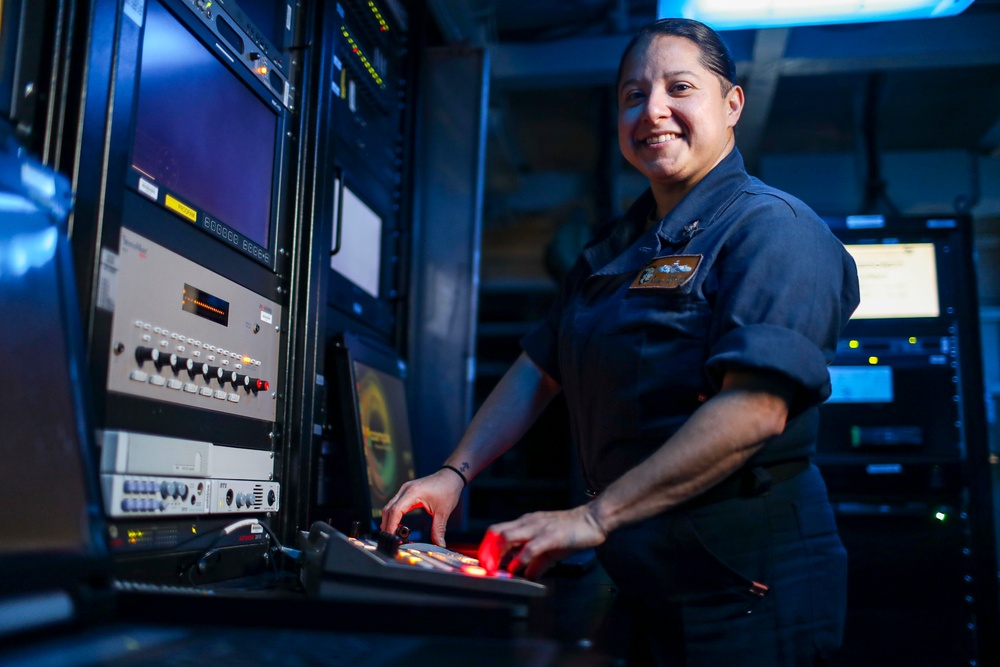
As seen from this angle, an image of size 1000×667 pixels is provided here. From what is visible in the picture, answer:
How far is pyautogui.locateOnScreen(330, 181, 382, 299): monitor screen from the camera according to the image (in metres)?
1.83

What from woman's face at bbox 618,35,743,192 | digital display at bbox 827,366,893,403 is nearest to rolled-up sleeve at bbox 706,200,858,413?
woman's face at bbox 618,35,743,192

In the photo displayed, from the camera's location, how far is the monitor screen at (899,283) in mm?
2742

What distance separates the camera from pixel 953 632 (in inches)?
99.9

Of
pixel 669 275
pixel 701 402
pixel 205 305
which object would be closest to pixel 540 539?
pixel 701 402

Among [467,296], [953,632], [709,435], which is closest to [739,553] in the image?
[709,435]

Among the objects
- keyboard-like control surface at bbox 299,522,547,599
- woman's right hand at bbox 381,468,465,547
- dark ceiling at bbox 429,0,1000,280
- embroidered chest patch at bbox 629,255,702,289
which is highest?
dark ceiling at bbox 429,0,1000,280

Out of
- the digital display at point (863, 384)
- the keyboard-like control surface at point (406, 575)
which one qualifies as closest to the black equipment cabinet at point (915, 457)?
the digital display at point (863, 384)

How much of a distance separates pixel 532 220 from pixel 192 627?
5.44m

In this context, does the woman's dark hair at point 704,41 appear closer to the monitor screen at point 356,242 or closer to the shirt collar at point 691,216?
the shirt collar at point 691,216

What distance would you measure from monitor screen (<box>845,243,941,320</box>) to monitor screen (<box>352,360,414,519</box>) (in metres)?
1.59

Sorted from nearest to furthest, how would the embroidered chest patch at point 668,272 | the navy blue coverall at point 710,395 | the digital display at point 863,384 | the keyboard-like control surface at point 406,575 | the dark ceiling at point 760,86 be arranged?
the keyboard-like control surface at point 406,575 < the navy blue coverall at point 710,395 < the embroidered chest patch at point 668,272 < the digital display at point 863,384 < the dark ceiling at point 760,86

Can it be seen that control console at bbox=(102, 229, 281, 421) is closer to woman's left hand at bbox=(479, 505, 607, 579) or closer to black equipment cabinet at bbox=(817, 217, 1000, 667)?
woman's left hand at bbox=(479, 505, 607, 579)

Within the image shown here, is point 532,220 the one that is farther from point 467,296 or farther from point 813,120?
point 467,296

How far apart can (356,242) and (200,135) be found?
2.32 feet
